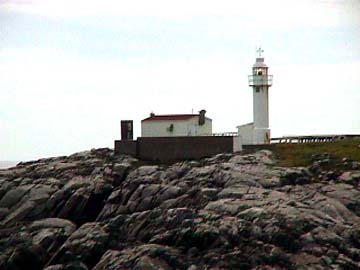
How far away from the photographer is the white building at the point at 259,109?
66.9 metres

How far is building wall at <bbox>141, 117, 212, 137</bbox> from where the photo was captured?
6438cm

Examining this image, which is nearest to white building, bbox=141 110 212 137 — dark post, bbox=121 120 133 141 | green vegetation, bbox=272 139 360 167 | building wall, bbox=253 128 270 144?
dark post, bbox=121 120 133 141

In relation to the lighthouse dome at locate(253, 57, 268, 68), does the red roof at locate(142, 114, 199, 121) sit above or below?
below

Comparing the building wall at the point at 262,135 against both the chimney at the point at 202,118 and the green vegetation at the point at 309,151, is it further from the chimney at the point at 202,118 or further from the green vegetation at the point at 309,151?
the green vegetation at the point at 309,151

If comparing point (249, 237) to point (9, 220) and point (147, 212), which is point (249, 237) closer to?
point (147, 212)

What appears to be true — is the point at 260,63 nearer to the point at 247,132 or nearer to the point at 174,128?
the point at 247,132

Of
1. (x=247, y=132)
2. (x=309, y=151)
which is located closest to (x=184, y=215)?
(x=309, y=151)

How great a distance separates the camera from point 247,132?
220ft

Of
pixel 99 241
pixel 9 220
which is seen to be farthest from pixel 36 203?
pixel 99 241

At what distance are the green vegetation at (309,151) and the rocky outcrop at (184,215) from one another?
1297 mm

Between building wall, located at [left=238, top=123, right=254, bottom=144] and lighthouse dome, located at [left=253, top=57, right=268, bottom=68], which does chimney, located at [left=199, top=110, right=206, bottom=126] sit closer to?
building wall, located at [left=238, top=123, right=254, bottom=144]

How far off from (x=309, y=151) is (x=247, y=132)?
31.2 feet

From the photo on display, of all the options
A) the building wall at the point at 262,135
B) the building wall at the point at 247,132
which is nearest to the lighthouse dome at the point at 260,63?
the building wall at the point at 247,132

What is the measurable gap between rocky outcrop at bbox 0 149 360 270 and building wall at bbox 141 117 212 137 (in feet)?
22.4
